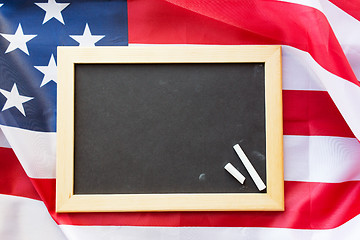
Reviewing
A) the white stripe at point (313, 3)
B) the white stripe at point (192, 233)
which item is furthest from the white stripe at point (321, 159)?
the white stripe at point (313, 3)

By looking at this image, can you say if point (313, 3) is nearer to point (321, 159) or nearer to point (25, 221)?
point (321, 159)

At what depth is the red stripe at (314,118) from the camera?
0.81 m

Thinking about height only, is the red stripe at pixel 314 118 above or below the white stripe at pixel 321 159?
above

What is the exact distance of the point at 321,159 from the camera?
0.81 m

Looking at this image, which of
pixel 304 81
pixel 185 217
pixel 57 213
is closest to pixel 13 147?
pixel 57 213

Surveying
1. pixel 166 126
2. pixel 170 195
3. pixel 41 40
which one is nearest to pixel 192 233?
pixel 170 195

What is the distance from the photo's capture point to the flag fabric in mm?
794

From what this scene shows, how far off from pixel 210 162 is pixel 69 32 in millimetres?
406

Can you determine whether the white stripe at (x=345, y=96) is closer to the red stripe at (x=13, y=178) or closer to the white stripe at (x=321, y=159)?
the white stripe at (x=321, y=159)

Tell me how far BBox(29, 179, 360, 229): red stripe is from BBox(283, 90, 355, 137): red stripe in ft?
0.38

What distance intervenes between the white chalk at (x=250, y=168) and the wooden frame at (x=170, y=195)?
0.02 m

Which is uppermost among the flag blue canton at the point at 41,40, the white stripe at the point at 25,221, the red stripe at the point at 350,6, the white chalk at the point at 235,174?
the red stripe at the point at 350,6

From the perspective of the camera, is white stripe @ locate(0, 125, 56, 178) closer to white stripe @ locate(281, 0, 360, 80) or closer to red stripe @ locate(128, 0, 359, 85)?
red stripe @ locate(128, 0, 359, 85)

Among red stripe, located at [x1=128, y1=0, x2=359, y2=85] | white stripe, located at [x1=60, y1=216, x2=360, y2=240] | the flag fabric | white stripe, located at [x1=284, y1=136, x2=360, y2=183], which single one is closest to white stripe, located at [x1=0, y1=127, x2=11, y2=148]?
the flag fabric
